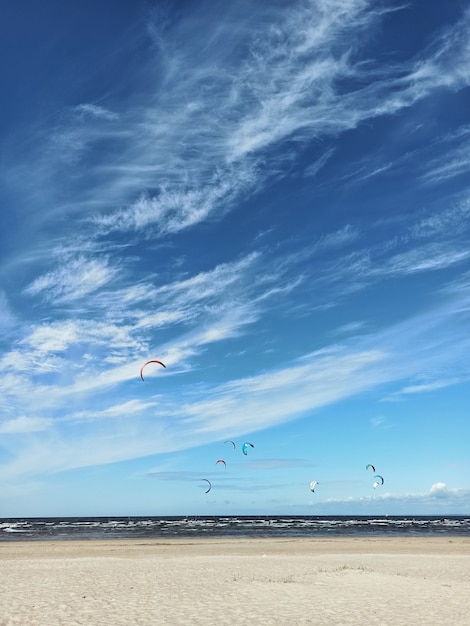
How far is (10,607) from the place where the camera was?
585 inches

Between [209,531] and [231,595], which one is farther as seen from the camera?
[209,531]

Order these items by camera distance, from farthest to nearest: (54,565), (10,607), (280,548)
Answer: (280,548) < (54,565) < (10,607)

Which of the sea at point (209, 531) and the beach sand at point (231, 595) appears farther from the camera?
the sea at point (209, 531)

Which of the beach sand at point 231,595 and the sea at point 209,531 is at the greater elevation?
the beach sand at point 231,595

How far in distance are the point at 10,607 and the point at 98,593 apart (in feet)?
10.6

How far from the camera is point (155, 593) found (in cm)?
1769

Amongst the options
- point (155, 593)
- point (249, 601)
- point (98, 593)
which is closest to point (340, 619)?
point (249, 601)

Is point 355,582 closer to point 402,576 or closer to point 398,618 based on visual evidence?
point 402,576

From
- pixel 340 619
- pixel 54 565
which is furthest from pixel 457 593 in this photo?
pixel 54 565

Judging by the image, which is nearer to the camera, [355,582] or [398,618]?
[398,618]

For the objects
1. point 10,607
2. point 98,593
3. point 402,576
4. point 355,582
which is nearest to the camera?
point 10,607

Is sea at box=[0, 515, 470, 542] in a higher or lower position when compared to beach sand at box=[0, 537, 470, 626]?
lower

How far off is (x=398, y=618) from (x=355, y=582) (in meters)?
6.83

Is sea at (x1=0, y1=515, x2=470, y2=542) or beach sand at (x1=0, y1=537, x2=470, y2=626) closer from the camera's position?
beach sand at (x1=0, y1=537, x2=470, y2=626)
